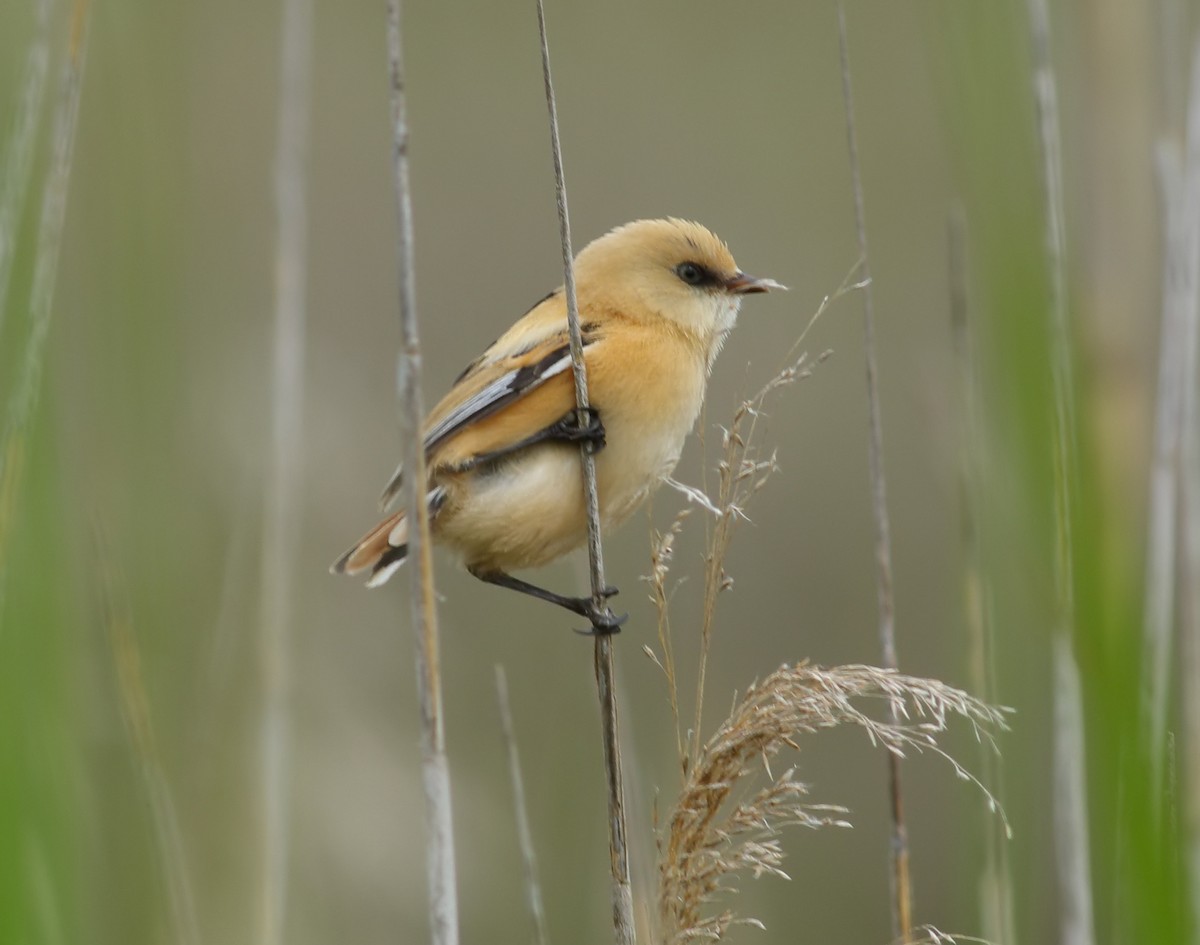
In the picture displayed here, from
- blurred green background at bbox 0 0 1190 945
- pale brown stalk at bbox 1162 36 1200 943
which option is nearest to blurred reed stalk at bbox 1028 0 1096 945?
blurred green background at bbox 0 0 1190 945

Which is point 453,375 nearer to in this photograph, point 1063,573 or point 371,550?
point 371,550

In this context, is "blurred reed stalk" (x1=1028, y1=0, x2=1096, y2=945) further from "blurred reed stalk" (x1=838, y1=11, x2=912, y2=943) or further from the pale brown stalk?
"blurred reed stalk" (x1=838, y1=11, x2=912, y2=943)

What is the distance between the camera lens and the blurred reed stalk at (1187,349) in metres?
1.60

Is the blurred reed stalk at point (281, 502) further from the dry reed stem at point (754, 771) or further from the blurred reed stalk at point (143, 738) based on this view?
the dry reed stem at point (754, 771)

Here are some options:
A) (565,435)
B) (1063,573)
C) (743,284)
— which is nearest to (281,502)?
(565,435)

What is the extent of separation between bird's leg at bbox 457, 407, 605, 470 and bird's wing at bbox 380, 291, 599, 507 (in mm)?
10

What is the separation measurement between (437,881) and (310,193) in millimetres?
4170

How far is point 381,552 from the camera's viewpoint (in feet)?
9.45

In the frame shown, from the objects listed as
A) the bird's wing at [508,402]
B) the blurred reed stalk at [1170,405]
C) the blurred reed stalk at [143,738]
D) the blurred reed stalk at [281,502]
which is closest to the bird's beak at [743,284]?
the bird's wing at [508,402]

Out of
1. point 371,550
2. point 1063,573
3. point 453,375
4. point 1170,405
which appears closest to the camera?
point 1063,573

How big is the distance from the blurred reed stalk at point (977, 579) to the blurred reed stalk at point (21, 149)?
130cm

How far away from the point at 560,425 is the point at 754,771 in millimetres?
939

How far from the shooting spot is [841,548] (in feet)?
16.5

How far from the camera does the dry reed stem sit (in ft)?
6.31
